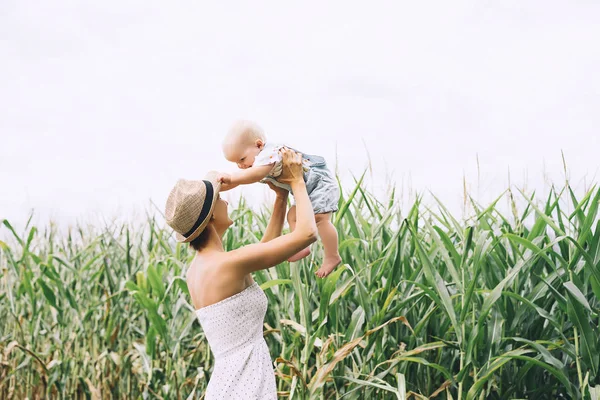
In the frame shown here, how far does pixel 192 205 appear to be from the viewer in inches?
78.8

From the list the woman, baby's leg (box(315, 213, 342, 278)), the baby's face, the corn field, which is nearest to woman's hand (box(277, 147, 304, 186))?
the woman

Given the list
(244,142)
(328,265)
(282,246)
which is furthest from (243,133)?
(328,265)

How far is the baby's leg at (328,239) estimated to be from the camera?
230 cm

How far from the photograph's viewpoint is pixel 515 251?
118 inches

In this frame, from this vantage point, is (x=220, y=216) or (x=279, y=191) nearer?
(x=220, y=216)

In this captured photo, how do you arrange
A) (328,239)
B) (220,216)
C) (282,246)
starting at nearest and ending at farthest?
(282,246) < (220,216) < (328,239)

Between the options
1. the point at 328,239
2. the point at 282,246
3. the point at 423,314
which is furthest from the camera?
the point at 423,314

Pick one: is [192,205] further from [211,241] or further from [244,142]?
[244,142]

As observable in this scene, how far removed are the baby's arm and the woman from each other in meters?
0.03

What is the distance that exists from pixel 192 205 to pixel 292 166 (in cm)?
32

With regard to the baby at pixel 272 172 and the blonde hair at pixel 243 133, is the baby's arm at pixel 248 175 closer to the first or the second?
the baby at pixel 272 172

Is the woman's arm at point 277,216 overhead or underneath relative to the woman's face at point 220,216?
underneath

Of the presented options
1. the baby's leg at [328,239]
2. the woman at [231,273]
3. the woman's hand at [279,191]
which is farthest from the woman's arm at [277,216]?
the woman at [231,273]

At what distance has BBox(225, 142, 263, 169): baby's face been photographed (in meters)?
2.17
